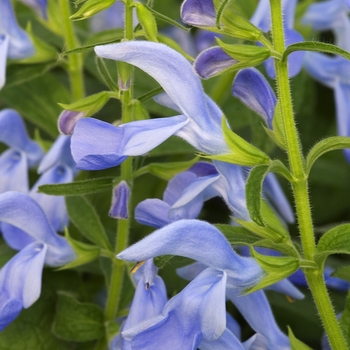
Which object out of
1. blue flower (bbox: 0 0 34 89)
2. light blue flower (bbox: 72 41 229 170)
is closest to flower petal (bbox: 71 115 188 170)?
light blue flower (bbox: 72 41 229 170)

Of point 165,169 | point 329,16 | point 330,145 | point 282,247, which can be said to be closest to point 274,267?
point 282,247

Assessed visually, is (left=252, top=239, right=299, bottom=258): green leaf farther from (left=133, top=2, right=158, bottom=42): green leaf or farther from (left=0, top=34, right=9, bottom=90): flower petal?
(left=0, top=34, right=9, bottom=90): flower petal

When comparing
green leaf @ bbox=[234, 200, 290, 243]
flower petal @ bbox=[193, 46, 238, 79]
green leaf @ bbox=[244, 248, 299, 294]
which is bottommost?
green leaf @ bbox=[244, 248, 299, 294]

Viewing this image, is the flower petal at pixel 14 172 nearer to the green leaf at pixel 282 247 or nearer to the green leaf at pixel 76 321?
the green leaf at pixel 76 321

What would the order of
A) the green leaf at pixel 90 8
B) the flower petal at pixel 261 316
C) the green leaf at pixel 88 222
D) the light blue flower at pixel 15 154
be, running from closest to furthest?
the green leaf at pixel 90 8
the flower petal at pixel 261 316
the green leaf at pixel 88 222
the light blue flower at pixel 15 154

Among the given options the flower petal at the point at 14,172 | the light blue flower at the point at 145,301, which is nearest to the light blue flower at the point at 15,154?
the flower petal at the point at 14,172

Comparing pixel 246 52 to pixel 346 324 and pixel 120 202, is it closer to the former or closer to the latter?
pixel 120 202
